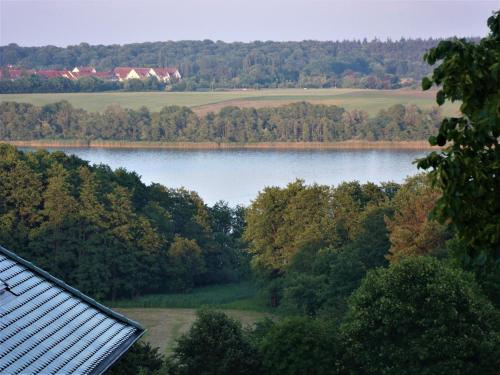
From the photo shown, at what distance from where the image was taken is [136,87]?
397 ft

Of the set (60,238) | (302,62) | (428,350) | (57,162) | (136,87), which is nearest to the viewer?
(428,350)

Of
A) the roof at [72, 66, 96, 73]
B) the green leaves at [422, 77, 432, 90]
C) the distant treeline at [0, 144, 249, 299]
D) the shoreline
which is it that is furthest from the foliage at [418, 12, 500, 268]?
the roof at [72, 66, 96, 73]

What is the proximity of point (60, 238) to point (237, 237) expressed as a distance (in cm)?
1043

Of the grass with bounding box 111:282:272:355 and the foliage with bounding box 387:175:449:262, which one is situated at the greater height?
the foliage with bounding box 387:175:449:262

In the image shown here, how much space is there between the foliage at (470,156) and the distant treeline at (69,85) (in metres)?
107

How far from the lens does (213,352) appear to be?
1458 centimetres

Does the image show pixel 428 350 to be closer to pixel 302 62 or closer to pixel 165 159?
pixel 165 159

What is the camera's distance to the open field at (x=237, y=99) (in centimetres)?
9675

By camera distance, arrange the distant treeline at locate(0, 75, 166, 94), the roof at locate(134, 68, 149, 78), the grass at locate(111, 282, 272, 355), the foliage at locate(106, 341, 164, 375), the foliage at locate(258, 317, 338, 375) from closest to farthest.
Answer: the foliage at locate(106, 341, 164, 375), the foliage at locate(258, 317, 338, 375), the grass at locate(111, 282, 272, 355), the distant treeline at locate(0, 75, 166, 94), the roof at locate(134, 68, 149, 78)

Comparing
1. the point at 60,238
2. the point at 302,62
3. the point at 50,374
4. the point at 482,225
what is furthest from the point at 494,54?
the point at 302,62

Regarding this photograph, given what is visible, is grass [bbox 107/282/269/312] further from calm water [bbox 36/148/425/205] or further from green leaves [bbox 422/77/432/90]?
green leaves [bbox 422/77/432/90]

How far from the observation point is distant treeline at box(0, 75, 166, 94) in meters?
108

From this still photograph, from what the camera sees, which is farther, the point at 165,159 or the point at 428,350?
the point at 165,159

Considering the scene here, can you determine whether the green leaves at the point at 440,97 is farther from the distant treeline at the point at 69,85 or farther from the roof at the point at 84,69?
the roof at the point at 84,69
